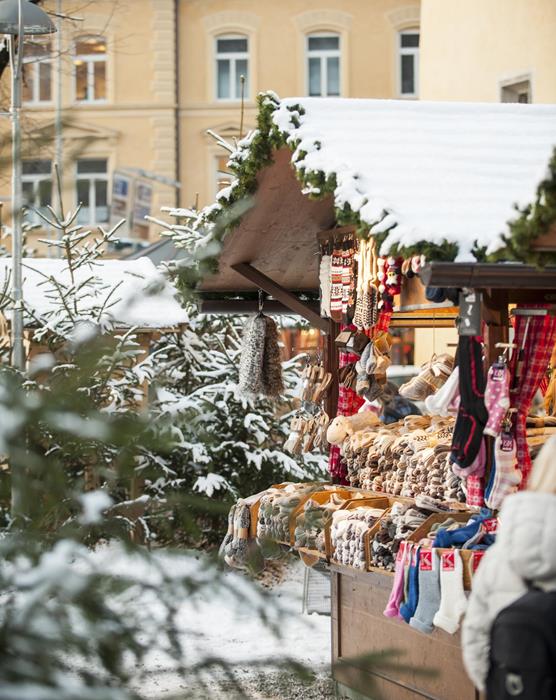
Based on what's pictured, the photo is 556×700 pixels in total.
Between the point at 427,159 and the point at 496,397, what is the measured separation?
4.32 feet

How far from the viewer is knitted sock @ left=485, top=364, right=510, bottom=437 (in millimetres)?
5992

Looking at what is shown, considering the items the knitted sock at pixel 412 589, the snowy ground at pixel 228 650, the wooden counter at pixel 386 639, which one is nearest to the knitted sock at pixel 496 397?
the knitted sock at pixel 412 589

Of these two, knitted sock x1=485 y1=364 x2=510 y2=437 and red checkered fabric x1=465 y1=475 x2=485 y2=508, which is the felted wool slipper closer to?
red checkered fabric x1=465 y1=475 x2=485 y2=508

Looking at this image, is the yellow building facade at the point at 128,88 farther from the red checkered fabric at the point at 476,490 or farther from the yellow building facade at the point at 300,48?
the red checkered fabric at the point at 476,490

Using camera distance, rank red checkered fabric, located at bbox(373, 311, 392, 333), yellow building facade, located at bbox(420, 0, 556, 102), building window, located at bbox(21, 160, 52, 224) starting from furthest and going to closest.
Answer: yellow building facade, located at bbox(420, 0, 556, 102)
red checkered fabric, located at bbox(373, 311, 392, 333)
building window, located at bbox(21, 160, 52, 224)

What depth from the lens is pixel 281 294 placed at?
353 inches

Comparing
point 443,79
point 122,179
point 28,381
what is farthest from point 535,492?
point 122,179

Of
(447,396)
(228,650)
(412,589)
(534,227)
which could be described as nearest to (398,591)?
(412,589)

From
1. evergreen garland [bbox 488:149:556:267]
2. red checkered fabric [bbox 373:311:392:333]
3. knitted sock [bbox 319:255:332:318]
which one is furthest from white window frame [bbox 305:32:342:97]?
evergreen garland [bbox 488:149:556:267]

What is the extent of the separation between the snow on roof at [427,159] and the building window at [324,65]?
23.7 meters

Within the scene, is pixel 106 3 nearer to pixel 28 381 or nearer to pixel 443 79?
pixel 443 79

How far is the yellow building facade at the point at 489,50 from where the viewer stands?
16703 millimetres

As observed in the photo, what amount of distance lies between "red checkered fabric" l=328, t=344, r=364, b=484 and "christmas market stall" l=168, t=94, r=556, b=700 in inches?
0.5

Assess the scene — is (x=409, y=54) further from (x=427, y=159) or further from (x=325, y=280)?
(x=427, y=159)
